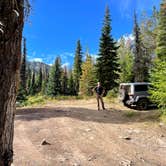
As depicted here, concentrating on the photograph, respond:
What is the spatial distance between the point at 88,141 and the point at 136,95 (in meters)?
11.2

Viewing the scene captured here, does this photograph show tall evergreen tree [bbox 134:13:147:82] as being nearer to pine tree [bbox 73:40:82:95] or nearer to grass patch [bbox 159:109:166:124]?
pine tree [bbox 73:40:82:95]

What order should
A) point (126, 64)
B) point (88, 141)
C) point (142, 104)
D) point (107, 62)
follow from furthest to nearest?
point (126, 64), point (107, 62), point (142, 104), point (88, 141)

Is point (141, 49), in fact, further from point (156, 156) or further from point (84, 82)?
point (156, 156)

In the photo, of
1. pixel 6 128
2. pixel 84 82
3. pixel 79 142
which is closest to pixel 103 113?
pixel 79 142

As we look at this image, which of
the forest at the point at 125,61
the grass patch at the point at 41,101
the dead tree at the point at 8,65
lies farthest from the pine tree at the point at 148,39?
the dead tree at the point at 8,65

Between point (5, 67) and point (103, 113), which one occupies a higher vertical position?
point (5, 67)

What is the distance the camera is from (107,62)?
130ft

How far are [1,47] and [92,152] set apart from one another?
7.37m

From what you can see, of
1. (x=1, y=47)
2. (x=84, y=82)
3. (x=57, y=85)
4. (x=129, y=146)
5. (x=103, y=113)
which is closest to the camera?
(x=1, y=47)

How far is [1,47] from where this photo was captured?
2.90 m

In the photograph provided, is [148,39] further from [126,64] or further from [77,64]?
[77,64]

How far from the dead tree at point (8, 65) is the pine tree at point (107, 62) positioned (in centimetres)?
3508

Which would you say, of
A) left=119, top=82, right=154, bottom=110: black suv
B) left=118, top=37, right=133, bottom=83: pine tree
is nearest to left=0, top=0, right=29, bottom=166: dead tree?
left=119, top=82, right=154, bottom=110: black suv

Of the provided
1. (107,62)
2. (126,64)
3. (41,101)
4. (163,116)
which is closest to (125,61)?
(126,64)
